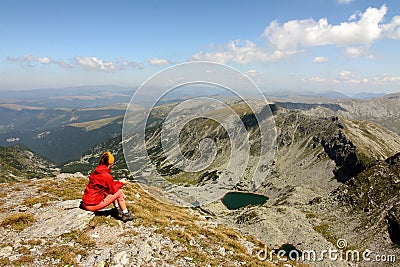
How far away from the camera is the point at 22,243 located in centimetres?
1592

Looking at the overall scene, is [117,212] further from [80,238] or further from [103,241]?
[80,238]

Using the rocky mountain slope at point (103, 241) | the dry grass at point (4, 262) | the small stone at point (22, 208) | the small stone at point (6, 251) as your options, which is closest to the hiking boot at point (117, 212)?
the rocky mountain slope at point (103, 241)

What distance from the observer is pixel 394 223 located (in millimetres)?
101000

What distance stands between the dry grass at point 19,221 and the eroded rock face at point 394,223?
116962mm

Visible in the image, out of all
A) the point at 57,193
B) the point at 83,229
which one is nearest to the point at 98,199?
the point at 83,229

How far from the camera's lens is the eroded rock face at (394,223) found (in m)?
95.2

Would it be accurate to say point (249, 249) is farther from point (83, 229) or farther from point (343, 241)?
point (343, 241)

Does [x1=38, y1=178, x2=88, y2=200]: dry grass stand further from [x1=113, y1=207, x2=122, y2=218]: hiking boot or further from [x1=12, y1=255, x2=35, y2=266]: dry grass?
[x1=12, y1=255, x2=35, y2=266]: dry grass

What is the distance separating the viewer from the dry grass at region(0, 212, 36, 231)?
18.1 m

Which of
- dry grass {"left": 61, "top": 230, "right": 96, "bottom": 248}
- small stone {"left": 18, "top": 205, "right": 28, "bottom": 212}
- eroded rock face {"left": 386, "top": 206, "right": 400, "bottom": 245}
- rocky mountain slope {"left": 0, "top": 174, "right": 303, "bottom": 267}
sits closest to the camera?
rocky mountain slope {"left": 0, "top": 174, "right": 303, "bottom": 267}

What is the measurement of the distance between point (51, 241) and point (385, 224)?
125 m

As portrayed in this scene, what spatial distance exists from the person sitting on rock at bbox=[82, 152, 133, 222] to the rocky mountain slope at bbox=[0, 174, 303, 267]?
1.13m

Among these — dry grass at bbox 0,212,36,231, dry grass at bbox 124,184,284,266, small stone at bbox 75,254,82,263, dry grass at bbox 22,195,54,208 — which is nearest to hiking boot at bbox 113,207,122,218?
dry grass at bbox 124,184,284,266

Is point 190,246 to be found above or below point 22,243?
below
